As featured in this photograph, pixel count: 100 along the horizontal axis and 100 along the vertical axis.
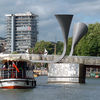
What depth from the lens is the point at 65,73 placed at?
80750 millimetres

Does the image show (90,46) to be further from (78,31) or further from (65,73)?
(65,73)

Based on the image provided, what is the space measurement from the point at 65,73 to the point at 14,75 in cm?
2110

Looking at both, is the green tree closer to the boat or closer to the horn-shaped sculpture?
the horn-shaped sculpture

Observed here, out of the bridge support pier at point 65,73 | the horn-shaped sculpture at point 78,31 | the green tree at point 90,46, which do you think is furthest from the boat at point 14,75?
the green tree at point 90,46

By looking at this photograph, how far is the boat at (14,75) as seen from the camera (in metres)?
60.4

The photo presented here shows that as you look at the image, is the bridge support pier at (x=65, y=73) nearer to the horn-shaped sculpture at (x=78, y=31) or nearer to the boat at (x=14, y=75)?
the horn-shaped sculpture at (x=78, y=31)

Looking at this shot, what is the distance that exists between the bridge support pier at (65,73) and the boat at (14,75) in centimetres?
1758

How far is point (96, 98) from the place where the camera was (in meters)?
52.2

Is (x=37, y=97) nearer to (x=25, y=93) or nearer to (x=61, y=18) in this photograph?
(x=25, y=93)

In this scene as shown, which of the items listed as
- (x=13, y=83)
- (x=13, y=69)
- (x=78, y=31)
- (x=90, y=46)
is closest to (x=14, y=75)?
(x=13, y=69)

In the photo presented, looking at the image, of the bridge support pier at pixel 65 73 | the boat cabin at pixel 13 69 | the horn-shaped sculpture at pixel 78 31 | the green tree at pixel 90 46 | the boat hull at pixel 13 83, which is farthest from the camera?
the green tree at pixel 90 46

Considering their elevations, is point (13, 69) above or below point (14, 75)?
above

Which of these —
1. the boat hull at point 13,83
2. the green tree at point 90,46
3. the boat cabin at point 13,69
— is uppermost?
the green tree at point 90,46

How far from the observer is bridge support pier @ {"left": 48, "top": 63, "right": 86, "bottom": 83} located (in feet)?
263
